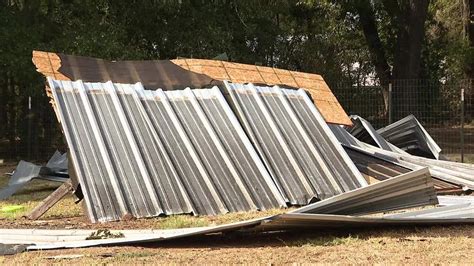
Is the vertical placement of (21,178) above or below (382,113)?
below

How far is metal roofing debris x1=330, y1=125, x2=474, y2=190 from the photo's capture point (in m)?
10.5

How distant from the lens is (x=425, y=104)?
1762cm

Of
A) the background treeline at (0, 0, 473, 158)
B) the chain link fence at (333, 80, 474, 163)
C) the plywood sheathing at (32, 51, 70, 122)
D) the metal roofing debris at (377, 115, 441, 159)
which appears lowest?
the metal roofing debris at (377, 115, 441, 159)

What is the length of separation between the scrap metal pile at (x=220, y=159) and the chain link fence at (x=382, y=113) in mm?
6157

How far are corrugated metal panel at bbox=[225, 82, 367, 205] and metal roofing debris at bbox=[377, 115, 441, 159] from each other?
14.2 feet

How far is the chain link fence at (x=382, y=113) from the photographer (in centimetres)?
1691

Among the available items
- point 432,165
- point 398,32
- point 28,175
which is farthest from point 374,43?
point 28,175

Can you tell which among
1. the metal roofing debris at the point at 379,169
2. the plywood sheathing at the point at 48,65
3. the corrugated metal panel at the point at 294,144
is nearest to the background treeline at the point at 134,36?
the plywood sheathing at the point at 48,65

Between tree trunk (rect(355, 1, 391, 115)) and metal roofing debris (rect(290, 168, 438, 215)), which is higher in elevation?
tree trunk (rect(355, 1, 391, 115))

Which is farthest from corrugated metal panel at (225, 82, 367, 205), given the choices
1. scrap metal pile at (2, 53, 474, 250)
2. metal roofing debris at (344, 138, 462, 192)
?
metal roofing debris at (344, 138, 462, 192)

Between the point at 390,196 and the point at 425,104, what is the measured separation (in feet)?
37.1

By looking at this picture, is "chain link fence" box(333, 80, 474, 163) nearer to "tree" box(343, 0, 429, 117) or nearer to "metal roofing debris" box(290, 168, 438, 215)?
"tree" box(343, 0, 429, 117)

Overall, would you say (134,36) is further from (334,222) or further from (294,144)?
(334,222)

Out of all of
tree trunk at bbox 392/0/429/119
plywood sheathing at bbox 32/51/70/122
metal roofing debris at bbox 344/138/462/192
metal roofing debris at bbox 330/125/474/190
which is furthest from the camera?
tree trunk at bbox 392/0/429/119
